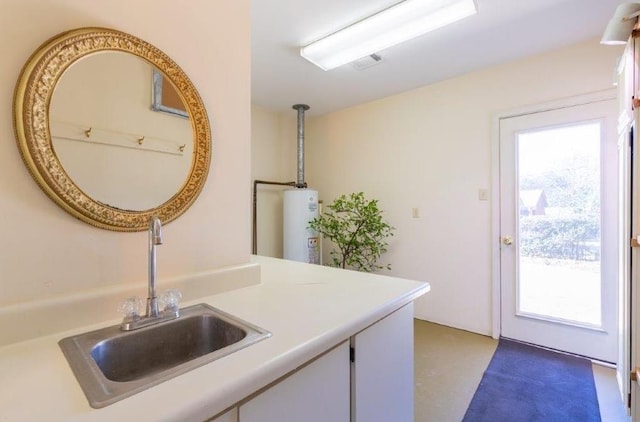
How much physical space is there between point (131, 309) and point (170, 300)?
10 centimetres

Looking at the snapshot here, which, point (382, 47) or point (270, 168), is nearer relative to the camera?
point (382, 47)

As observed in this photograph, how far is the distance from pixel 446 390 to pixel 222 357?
1812mm

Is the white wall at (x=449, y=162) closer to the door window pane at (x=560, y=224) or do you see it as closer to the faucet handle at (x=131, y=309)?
the door window pane at (x=560, y=224)

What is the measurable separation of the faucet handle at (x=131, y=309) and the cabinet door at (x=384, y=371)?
25.5 inches

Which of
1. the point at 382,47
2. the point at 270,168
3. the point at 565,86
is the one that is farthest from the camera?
the point at 270,168

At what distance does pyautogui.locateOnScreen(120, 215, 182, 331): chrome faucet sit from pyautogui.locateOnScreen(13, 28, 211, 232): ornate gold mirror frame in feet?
0.46

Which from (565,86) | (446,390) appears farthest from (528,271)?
(565,86)

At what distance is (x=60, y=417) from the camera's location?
0.46 metres

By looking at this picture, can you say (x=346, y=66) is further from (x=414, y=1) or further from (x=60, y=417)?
(x=60, y=417)

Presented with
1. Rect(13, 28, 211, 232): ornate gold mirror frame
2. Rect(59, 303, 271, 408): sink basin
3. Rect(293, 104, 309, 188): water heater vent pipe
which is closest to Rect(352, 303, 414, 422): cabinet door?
Rect(59, 303, 271, 408): sink basin

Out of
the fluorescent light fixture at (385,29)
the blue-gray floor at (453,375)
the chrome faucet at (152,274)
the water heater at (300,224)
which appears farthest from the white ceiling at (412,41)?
the blue-gray floor at (453,375)

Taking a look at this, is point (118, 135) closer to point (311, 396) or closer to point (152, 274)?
point (152, 274)

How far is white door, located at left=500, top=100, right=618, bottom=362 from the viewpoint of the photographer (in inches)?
82.6

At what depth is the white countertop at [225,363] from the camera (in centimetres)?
48
